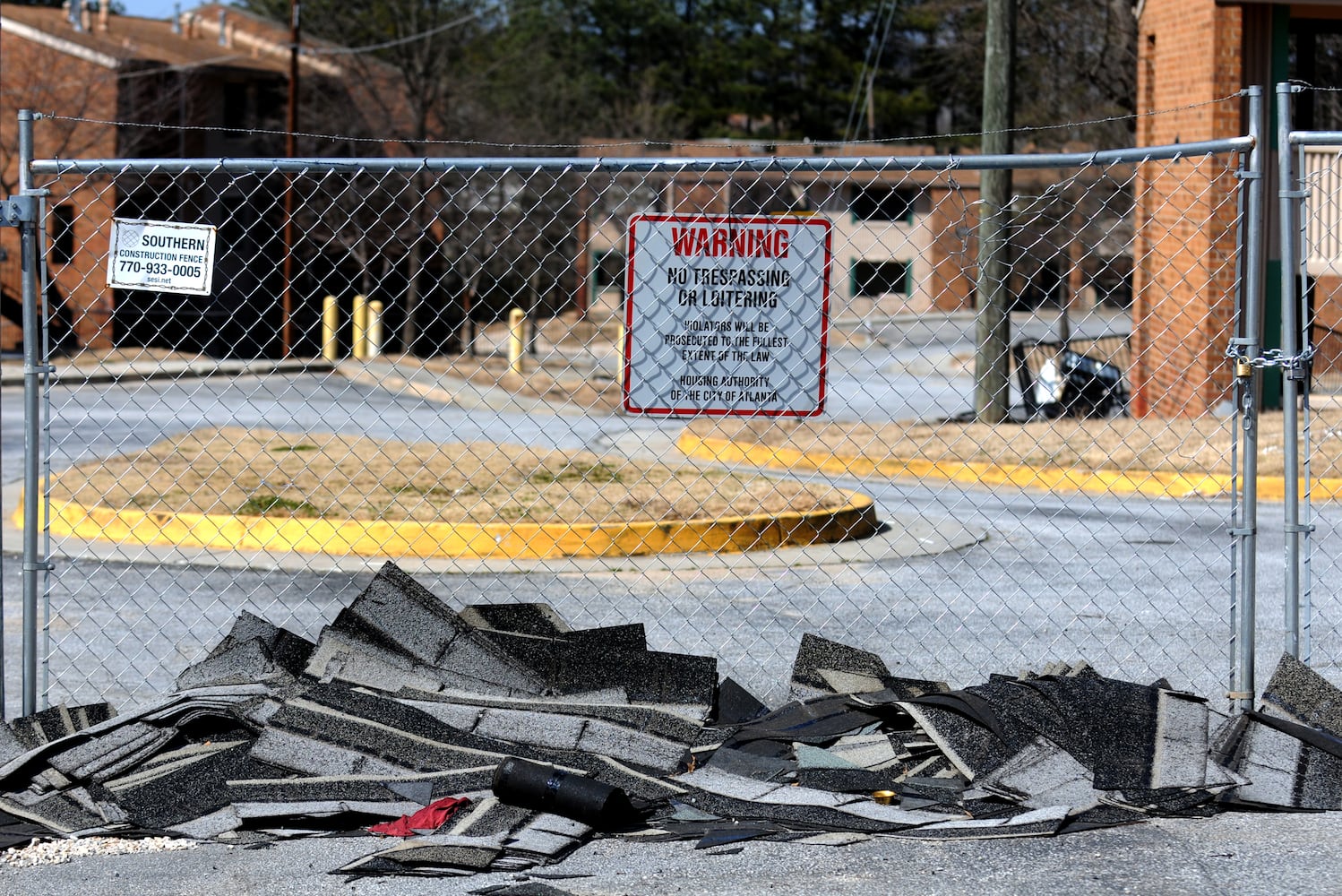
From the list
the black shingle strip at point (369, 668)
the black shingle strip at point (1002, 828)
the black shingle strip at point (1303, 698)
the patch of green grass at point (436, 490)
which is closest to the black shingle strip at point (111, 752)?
the black shingle strip at point (369, 668)

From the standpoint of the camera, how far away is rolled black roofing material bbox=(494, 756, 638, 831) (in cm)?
450

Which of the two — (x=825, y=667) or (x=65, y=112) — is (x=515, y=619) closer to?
(x=825, y=667)

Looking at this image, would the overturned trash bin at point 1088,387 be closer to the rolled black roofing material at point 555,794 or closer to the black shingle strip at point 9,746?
the rolled black roofing material at point 555,794

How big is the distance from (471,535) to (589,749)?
477 cm

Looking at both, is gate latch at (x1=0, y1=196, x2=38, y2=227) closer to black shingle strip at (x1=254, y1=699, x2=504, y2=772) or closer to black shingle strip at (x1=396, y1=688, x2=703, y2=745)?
black shingle strip at (x1=254, y1=699, x2=504, y2=772)

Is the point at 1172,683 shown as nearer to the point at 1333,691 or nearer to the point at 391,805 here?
the point at 1333,691

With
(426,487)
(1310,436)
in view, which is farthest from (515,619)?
(426,487)

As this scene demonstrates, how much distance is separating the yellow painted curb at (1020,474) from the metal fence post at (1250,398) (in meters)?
5.81

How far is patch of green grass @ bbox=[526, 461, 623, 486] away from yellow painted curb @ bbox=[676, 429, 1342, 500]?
0.97 meters

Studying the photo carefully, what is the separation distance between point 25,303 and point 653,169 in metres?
2.18

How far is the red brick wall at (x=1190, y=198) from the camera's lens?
1653 cm

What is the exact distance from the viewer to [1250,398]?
5160 mm

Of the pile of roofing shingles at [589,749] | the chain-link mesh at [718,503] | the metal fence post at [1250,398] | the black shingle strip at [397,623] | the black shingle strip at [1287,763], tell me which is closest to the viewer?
the pile of roofing shingles at [589,749]

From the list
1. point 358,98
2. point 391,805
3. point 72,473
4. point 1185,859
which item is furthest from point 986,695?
point 358,98
